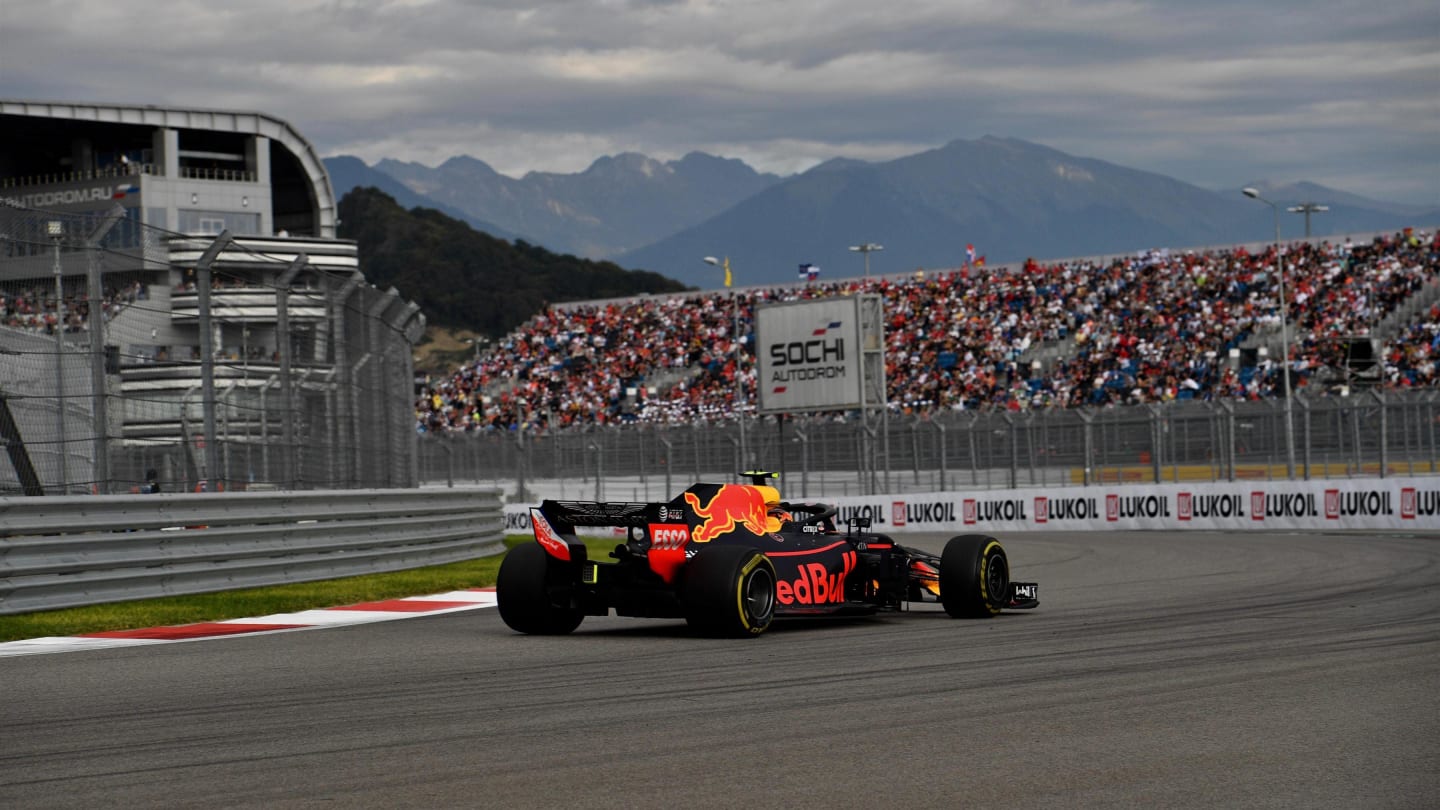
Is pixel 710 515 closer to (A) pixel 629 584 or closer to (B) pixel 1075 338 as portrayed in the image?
(A) pixel 629 584

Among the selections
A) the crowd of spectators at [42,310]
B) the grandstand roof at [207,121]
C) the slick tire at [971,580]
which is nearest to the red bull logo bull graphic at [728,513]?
the slick tire at [971,580]

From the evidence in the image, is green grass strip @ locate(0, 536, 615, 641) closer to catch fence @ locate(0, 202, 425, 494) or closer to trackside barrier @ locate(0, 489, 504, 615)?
trackside barrier @ locate(0, 489, 504, 615)

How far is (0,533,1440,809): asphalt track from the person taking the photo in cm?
584

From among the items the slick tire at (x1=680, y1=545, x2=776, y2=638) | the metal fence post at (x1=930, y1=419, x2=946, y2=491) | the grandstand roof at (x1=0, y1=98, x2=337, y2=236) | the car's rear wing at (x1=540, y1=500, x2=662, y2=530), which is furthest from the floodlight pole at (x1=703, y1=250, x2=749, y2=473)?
the slick tire at (x1=680, y1=545, x2=776, y2=638)

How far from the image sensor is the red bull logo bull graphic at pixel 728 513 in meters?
11.6

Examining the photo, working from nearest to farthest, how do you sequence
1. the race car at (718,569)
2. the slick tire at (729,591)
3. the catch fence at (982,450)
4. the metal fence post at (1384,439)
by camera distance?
1. the slick tire at (729,591)
2. the race car at (718,569)
3. the metal fence post at (1384,439)
4. the catch fence at (982,450)

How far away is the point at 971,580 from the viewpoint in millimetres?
12492

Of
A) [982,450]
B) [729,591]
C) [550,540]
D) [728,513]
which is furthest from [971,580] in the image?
[982,450]

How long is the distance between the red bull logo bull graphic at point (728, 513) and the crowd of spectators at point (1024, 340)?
3150 centimetres

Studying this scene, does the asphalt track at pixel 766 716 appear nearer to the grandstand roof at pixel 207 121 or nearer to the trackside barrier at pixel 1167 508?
the trackside barrier at pixel 1167 508

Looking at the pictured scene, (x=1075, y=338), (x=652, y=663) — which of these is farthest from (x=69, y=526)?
(x=1075, y=338)

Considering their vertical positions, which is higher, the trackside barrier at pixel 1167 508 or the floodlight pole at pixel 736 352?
the floodlight pole at pixel 736 352

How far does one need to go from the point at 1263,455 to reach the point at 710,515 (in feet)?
78.2

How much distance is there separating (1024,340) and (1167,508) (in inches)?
743
